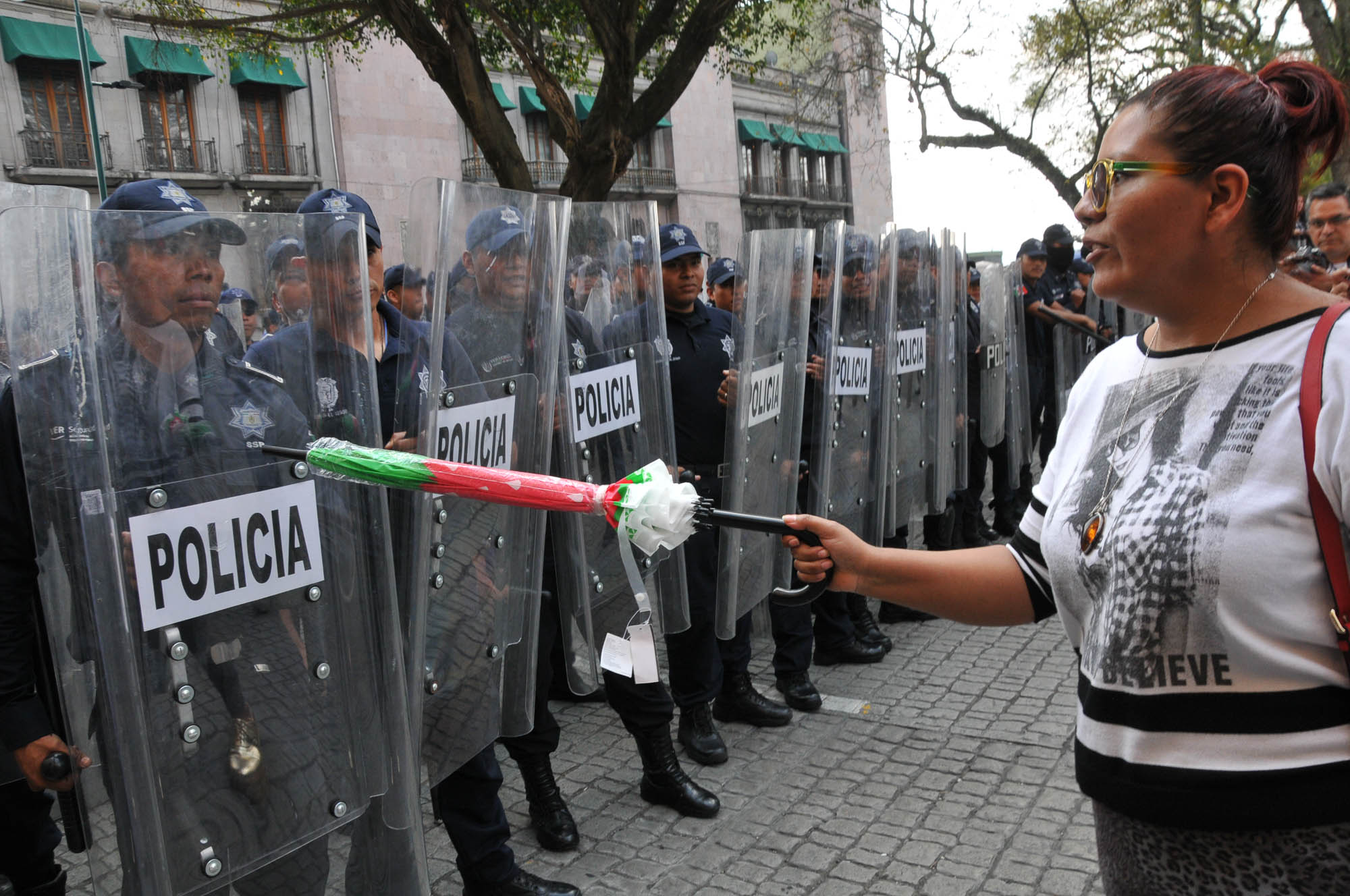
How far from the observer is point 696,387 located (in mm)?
4562

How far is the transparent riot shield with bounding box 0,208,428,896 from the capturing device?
1.88 metres

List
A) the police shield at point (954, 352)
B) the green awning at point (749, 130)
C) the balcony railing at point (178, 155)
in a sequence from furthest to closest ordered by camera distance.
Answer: the green awning at point (749, 130) < the balcony railing at point (178, 155) < the police shield at point (954, 352)

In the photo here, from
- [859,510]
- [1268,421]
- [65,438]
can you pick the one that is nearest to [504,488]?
[65,438]

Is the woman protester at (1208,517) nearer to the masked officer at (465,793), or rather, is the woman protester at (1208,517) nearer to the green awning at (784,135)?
the masked officer at (465,793)

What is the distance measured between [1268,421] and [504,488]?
117 centimetres

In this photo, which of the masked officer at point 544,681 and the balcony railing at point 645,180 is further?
the balcony railing at point 645,180

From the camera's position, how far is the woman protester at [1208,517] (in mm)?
1326

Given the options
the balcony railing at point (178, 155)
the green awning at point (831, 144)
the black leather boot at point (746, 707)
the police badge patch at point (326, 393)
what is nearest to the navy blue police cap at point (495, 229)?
Answer: the police badge patch at point (326, 393)

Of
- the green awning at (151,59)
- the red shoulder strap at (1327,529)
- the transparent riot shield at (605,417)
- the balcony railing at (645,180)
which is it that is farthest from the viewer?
the balcony railing at (645,180)

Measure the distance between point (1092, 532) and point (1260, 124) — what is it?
0.61 meters

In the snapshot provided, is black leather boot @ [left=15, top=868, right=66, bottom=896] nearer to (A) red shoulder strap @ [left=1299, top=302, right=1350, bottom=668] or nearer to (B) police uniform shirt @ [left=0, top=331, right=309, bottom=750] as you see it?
(B) police uniform shirt @ [left=0, top=331, right=309, bottom=750]

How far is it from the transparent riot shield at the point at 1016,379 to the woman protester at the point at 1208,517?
6.39 m

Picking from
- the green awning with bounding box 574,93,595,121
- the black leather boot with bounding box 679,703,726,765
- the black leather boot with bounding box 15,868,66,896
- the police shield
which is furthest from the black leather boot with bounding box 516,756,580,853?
the green awning with bounding box 574,93,595,121

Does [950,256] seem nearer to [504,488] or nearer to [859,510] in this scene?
[859,510]
